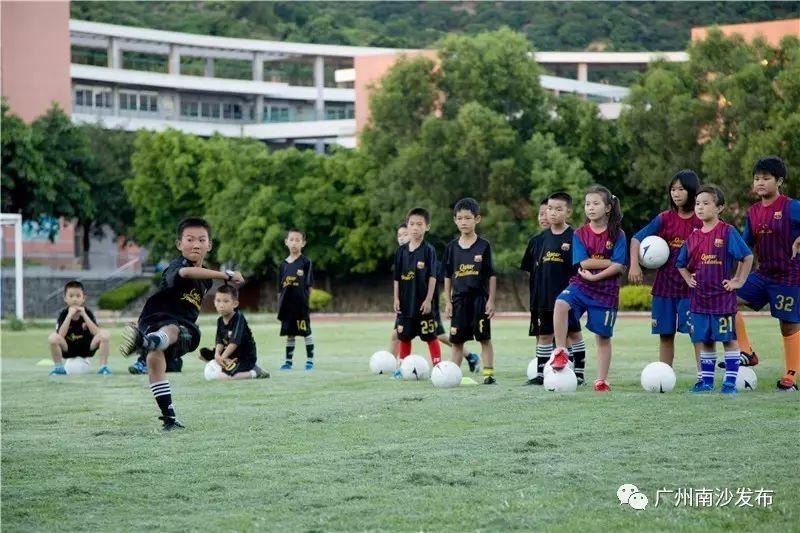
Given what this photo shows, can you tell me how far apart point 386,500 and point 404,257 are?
29.9 feet

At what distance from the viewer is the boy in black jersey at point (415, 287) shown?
15.5m

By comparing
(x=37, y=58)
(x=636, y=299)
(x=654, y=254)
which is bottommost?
(x=636, y=299)

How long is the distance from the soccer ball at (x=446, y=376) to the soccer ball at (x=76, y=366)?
660cm

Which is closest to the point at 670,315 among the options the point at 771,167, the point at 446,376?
the point at 771,167

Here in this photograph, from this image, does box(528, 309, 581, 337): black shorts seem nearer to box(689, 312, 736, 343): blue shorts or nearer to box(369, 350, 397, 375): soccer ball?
box(689, 312, 736, 343): blue shorts

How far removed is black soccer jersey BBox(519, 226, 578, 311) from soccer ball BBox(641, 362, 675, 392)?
1.67m

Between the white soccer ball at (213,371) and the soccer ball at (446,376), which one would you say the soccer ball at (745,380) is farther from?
the white soccer ball at (213,371)

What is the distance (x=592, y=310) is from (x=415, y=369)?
123 inches

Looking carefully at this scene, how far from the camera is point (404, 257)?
15.9 meters

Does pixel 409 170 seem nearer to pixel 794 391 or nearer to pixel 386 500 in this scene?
pixel 794 391

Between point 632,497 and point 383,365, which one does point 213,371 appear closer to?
point 383,365

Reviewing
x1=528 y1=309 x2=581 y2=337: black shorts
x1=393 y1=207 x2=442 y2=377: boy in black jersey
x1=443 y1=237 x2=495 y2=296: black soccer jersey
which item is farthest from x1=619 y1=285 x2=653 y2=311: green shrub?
x1=528 y1=309 x2=581 y2=337: black shorts

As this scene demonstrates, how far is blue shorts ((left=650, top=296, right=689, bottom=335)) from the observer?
12539mm

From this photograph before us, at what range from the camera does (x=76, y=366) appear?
18.0 m
